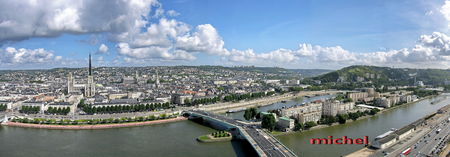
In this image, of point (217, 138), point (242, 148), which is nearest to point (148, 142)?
point (217, 138)

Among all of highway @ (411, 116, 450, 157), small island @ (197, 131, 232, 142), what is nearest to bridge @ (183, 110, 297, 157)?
small island @ (197, 131, 232, 142)

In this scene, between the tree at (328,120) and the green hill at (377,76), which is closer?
the tree at (328,120)

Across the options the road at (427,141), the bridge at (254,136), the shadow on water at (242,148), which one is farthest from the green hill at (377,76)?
the shadow on water at (242,148)

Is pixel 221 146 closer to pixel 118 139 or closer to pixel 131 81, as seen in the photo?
pixel 118 139

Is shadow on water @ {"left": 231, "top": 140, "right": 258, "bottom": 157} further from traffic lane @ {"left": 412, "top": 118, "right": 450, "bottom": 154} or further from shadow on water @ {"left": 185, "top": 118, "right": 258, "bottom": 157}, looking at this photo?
traffic lane @ {"left": 412, "top": 118, "right": 450, "bottom": 154}

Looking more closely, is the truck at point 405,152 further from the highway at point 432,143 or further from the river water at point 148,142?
the river water at point 148,142

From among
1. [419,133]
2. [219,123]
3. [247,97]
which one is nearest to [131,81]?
[247,97]

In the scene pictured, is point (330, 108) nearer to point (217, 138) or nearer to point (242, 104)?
point (217, 138)

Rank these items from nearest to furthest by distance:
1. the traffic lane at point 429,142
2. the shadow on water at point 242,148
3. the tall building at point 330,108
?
the traffic lane at point 429,142 → the shadow on water at point 242,148 → the tall building at point 330,108
